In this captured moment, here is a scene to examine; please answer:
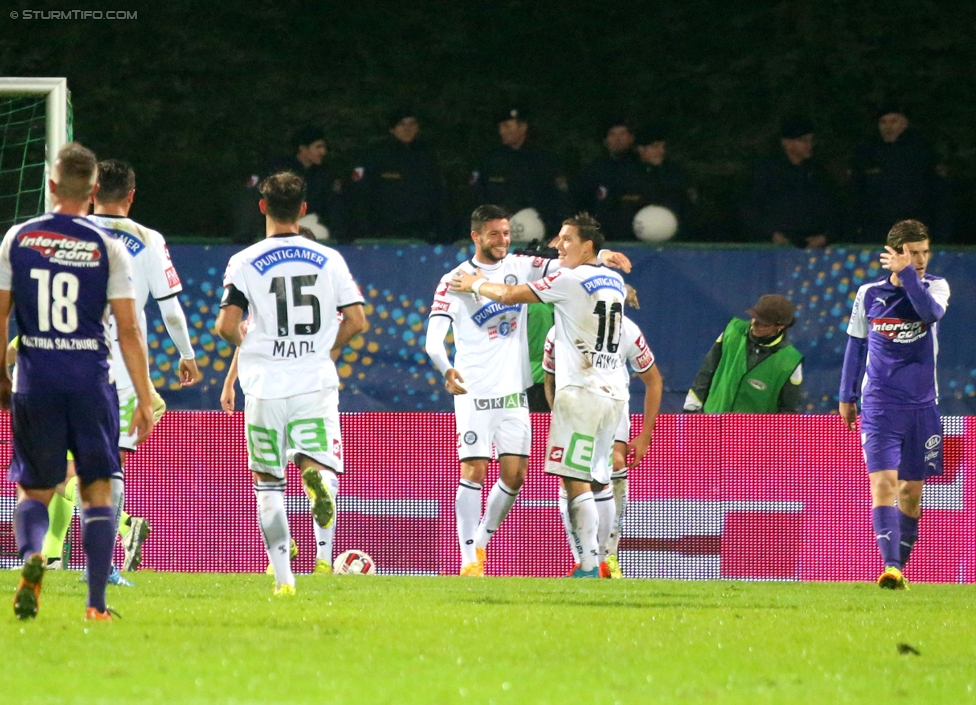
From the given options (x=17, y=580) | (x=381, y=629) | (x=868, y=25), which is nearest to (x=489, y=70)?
(x=868, y=25)

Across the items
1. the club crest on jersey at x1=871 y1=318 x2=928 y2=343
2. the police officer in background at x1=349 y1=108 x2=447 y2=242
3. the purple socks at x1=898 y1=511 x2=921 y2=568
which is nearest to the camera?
the club crest on jersey at x1=871 y1=318 x2=928 y2=343

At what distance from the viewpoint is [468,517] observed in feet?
38.9

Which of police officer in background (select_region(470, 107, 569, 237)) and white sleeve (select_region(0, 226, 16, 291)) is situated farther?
police officer in background (select_region(470, 107, 569, 237))

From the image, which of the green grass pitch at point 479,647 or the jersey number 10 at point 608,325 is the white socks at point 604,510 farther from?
the green grass pitch at point 479,647

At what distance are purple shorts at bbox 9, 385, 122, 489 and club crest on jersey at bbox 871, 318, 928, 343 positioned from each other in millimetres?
5598

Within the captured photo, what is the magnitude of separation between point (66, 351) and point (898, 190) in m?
10.3

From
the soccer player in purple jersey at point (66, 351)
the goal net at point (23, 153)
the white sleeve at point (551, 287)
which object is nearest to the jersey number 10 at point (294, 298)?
the soccer player in purple jersey at point (66, 351)

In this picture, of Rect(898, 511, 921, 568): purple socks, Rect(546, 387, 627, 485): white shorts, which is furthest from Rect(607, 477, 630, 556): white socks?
Rect(898, 511, 921, 568): purple socks

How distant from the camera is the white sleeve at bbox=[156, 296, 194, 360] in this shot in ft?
31.1

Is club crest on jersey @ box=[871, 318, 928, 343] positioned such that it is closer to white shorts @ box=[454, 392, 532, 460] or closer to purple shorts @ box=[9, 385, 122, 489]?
white shorts @ box=[454, 392, 532, 460]

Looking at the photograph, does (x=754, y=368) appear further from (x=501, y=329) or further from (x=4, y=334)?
(x=4, y=334)

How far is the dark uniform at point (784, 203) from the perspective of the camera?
51.2 feet

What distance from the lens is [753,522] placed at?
12.9 metres

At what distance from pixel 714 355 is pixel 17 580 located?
6114 millimetres
